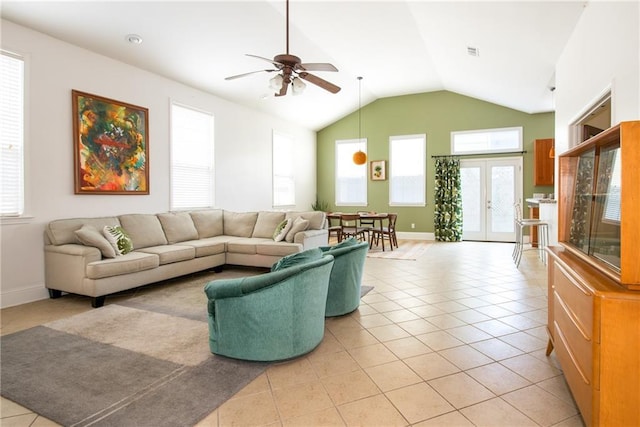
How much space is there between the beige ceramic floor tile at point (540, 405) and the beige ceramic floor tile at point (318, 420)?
3.22 feet

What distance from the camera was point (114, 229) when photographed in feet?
14.3

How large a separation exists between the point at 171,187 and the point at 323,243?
2.67m

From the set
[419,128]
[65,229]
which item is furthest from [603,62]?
[65,229]

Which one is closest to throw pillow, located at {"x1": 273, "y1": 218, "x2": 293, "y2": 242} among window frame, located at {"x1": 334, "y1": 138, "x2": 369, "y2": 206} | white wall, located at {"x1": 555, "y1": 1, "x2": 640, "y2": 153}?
white wall, located at {"x1": 555, "y1": 1, "x2": 640, "y2": 153}

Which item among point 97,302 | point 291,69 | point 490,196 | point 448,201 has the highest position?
point 291,69

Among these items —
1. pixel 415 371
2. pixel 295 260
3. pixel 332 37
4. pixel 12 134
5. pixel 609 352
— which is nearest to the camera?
pixel 609 352

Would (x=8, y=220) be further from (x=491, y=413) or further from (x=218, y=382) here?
(x=491, y=413)

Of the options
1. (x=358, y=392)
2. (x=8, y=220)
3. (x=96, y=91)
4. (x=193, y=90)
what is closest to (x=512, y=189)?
(x=193, y=90)

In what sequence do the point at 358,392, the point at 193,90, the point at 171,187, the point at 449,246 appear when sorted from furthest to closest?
the point at 449,246 < the point at 193,90 < the point at 171,187 < the point at 358,392

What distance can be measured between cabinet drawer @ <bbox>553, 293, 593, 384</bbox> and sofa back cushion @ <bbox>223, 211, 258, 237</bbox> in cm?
473

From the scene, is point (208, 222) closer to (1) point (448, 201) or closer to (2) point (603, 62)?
(2) point (603, 62)

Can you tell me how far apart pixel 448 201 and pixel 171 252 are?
6.78 metres

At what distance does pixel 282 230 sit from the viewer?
18.0 ft

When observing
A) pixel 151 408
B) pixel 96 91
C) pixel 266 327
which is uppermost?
pixel 96 91
